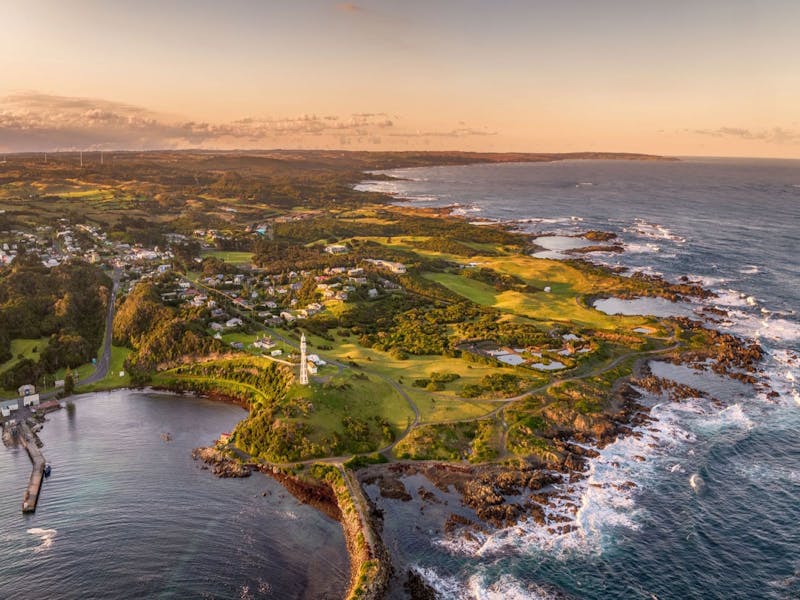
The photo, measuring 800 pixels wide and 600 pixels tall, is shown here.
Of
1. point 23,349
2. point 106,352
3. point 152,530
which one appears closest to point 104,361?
point 106,352

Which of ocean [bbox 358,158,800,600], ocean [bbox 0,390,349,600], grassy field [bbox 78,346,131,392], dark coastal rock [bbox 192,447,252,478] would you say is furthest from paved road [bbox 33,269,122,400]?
ocean [bbox 358,158,800,600]

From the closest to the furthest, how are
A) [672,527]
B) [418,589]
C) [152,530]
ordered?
[418,589] → [152,530] → [672,527]

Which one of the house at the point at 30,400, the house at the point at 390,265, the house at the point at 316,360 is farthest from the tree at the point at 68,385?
the house at the point at 390,265

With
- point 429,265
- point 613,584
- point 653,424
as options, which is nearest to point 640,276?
point 429,265

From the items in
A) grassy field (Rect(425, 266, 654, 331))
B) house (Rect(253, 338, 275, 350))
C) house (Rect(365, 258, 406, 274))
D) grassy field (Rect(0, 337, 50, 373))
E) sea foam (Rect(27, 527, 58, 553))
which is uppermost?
house (Rect(365, 258, 406, 274))

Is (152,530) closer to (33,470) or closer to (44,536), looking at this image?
(44,536)

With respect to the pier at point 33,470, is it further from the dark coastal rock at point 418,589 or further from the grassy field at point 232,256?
the grassy field at point 232,256

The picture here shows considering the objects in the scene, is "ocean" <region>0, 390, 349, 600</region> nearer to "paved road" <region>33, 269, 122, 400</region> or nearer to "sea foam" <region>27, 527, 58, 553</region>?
"sea foam" <region>27, 527, 58, 553</region>
